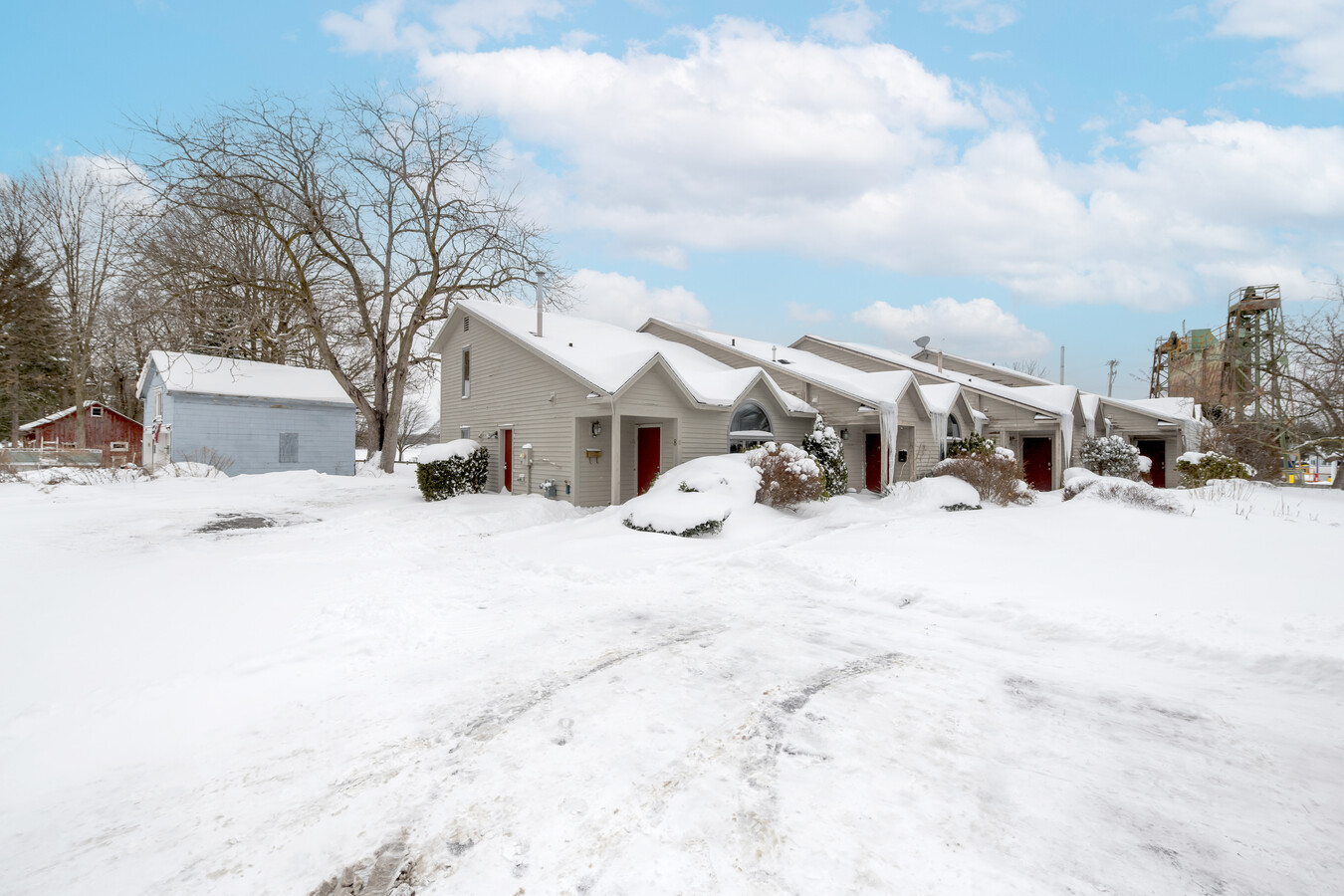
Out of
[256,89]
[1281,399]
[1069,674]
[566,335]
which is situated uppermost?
[256,89]

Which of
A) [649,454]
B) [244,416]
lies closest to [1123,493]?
[649,454]

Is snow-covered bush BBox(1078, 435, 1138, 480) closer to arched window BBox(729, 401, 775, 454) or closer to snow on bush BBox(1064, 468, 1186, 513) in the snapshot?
snow on bush BBox(1064, 468, 1186, 513)

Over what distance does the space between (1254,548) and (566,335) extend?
15274 millimetres

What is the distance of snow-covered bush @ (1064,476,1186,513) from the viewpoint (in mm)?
12516

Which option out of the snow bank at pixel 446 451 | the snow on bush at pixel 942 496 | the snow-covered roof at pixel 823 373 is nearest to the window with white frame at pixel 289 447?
the snow bank at pixel 446 451

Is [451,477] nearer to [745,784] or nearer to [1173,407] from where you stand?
[745,784]

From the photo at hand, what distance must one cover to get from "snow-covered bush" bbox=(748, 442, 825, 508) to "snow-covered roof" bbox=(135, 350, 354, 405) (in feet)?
61.4

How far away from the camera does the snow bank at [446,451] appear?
53.6ft

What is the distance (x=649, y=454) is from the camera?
1616 centimetres

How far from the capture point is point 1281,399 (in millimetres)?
17469

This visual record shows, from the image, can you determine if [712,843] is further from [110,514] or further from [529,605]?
[110,514]

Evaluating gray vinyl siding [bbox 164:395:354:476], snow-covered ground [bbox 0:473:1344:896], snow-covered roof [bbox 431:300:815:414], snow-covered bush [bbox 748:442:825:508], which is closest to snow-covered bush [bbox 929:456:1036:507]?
snow-covered bush [bbox 748:442:825:508]

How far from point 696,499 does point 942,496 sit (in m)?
5.82

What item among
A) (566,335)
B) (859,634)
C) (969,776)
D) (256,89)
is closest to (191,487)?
(566,335)
